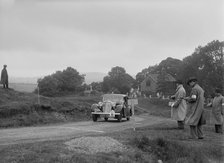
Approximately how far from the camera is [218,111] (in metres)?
15.8

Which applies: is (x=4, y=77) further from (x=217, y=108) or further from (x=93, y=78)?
(x=93, y=78)

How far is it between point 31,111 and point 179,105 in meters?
11.8

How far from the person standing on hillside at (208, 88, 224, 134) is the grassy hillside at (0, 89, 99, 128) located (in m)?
10.6

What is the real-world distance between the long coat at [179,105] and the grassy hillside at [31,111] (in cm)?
974

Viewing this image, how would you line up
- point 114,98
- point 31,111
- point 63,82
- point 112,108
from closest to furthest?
point 112,108 < point 31,111 < point 114,98 < point 63,82

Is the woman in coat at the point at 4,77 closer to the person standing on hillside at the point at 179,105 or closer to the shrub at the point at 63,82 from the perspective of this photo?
the person standing on hillside at the point at 179,105

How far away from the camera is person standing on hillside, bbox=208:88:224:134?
1550 centimetres

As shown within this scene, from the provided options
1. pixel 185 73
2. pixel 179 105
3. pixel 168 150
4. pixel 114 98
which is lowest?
pixel 168 150

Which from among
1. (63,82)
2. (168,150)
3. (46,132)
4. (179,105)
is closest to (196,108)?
(168,150)

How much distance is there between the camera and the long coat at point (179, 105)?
580 inches

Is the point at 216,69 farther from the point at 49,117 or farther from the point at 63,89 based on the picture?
the point at 49,117

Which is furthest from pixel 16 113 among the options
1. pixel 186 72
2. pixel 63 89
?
pixel 186 72

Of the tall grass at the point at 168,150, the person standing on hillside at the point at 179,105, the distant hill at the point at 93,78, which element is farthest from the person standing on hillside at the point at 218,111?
the distant hill at the point at 93,78

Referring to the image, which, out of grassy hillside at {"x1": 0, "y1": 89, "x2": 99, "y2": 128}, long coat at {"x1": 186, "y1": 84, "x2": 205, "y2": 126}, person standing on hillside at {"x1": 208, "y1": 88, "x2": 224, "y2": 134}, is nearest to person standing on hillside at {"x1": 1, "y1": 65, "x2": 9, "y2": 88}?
grassy hillside at {"x1": 0, "y1": 89, "x2": 99, "y2": 128}
